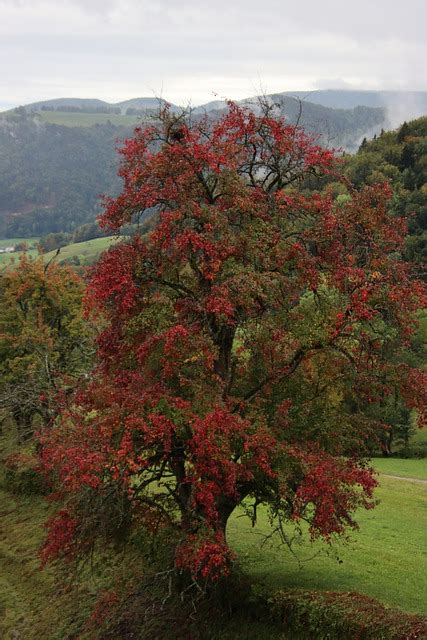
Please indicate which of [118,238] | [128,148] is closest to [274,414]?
[118,238]

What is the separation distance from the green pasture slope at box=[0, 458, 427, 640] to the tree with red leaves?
15.2 feet

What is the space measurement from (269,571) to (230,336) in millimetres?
10057

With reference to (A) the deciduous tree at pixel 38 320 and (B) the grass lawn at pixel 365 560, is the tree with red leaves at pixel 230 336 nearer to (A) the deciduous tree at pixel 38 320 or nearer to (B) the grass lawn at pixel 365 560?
(B) the grass lawn at pixel 365 560

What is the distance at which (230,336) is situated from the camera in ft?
57.3

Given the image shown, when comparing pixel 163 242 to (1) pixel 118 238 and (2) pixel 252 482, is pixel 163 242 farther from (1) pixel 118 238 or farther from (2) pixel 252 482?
(2) pixel 252 482

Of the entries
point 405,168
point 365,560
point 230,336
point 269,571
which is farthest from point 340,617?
point 405,168

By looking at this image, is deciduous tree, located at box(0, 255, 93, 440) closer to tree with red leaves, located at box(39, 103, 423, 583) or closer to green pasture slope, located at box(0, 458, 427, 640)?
green pasture slope, located at box(0, 458, 427, 640)

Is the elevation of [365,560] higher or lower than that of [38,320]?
lower

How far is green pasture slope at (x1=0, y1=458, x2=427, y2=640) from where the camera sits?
1922cm

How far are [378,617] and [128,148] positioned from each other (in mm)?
15101

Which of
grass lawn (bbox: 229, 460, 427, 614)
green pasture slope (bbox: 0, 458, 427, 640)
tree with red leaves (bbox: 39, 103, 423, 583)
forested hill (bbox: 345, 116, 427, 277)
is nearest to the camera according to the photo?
tree with red leaves (bbox: 39, 103, 423, 583)

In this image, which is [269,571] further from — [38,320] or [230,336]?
[38,320]

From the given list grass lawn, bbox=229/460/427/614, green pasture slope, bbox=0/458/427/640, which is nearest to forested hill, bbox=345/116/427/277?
grass lawn, bbox=229/460/427/614

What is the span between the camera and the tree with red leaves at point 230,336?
14.3 metres
